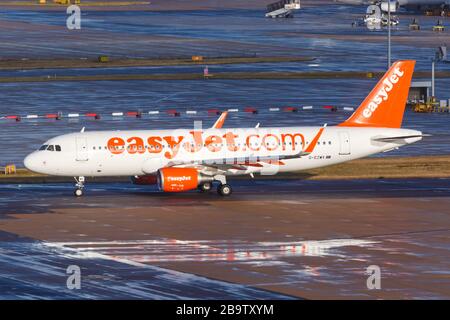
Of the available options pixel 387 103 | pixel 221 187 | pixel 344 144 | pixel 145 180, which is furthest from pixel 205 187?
pixel 387 103

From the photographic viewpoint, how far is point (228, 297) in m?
46.8

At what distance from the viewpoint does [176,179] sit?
70.8m

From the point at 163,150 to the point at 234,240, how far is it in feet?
48.8

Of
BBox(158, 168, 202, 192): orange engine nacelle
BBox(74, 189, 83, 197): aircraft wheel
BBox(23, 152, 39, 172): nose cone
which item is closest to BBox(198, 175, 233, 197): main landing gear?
BBox(158, 168, 202, 192): orange engine nacelle

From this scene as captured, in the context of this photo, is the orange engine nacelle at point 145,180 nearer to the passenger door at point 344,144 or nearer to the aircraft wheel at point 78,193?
the aircraft wheel at point 78,193

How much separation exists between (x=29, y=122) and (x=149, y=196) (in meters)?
35.2

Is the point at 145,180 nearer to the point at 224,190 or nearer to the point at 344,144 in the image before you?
the point at 224,190

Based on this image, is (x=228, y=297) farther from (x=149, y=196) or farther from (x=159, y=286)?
(x=149, y=196)

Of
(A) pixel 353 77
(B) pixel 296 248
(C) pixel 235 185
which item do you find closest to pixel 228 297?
(B) pixel 296 248

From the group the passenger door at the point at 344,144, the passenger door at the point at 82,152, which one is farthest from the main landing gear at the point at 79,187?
the passenger door at the point at 344,144

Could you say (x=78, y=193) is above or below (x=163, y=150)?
below

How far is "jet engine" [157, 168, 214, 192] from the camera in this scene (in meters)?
70.8

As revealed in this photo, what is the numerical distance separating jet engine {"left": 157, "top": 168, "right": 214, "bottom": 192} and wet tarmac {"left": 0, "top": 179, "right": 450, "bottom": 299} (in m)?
0.88

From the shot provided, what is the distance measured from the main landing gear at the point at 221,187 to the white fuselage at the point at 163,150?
551 millimetres
